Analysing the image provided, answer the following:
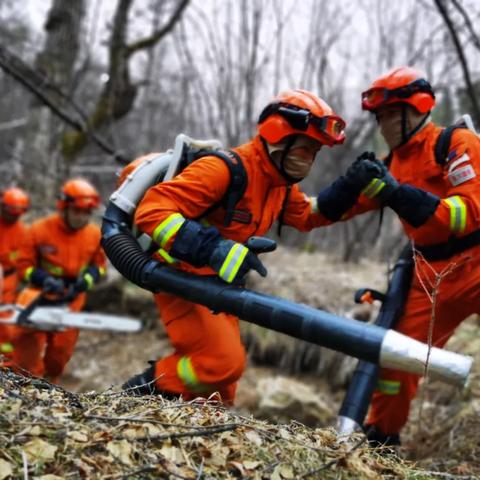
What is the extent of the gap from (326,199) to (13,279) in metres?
5.06

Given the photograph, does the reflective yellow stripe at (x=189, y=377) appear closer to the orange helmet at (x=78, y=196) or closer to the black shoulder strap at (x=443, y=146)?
the black shoulder strap at (x=443, y=146)

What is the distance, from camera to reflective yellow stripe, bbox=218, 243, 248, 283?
9.30 feet

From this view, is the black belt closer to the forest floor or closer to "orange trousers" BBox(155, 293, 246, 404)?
the forest floor

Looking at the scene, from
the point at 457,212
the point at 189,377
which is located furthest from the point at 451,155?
the point at 189,377

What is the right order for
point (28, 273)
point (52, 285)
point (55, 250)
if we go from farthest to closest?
point (55, 250), point (28, 273), point (52, 285)

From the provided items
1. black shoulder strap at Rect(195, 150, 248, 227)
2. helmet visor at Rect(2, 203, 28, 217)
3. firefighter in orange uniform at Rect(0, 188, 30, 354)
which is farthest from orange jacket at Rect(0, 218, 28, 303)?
black shoulder strap at Rect(195, 150, 248, 227)

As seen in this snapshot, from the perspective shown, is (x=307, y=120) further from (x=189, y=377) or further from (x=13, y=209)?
(x=13, y=209)

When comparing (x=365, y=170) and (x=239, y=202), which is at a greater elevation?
(x=365, y=170)

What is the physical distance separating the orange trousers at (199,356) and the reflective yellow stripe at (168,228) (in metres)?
0.56

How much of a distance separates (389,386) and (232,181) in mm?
1891

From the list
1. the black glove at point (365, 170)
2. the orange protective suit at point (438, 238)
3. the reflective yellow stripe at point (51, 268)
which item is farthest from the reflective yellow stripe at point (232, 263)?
the reflective yellow stripe at point (51, 268)

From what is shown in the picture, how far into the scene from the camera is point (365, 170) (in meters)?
3.33

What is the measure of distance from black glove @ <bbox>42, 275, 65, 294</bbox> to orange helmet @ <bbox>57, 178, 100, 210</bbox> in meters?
0.92

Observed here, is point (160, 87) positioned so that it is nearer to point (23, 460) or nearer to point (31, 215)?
point (31, 215)
